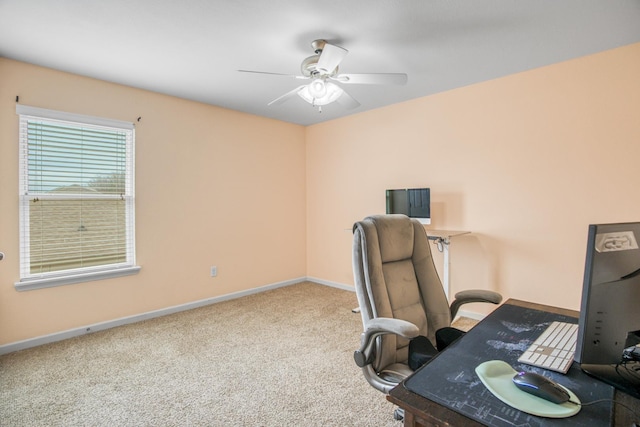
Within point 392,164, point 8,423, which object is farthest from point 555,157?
point 8,423

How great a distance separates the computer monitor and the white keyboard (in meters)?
0.06

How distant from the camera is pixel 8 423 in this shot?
1.78 meters

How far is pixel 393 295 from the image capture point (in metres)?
1.53

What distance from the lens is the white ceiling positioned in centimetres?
198

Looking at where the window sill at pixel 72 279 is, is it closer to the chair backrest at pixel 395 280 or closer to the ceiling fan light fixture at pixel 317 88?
the ceiling fan light fixture at pixel 317 88

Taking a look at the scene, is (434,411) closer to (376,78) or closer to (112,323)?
(376,78)

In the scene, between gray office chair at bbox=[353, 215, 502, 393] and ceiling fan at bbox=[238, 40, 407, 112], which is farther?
ceiling fan at bbox=[238, 40, 407, 112]

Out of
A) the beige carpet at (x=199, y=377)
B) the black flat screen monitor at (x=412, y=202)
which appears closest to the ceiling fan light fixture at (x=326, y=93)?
the black flat screen monitor at (x=412, y=202)

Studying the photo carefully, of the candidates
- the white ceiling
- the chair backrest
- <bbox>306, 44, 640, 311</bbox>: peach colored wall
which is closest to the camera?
the chair backrest

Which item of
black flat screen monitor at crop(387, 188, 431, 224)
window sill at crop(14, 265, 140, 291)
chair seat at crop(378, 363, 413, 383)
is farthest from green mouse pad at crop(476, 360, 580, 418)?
window sill at crop(14, 265, 140, 291)

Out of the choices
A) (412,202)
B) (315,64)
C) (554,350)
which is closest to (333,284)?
(412,202)

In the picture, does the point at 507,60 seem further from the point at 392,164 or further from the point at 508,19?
the point at 392,164

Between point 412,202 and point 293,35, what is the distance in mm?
2102

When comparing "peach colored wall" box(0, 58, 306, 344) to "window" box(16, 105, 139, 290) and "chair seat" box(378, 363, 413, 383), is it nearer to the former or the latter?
"window" box(16, 105, 139, 290)
